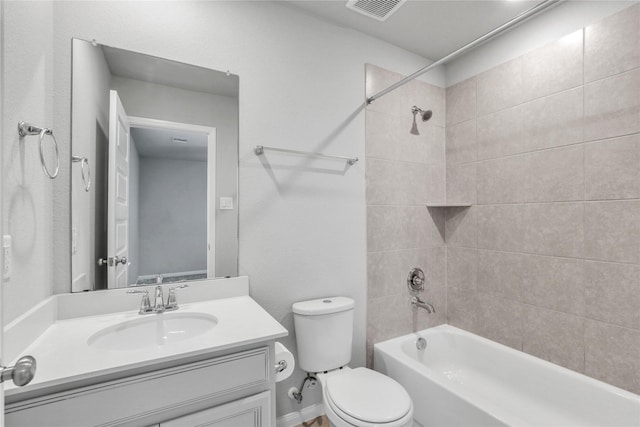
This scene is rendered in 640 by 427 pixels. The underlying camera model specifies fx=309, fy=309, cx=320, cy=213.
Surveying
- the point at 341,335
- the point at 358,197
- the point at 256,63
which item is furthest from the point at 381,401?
the point at 256,63

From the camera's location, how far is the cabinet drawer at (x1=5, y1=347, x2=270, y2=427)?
84cm

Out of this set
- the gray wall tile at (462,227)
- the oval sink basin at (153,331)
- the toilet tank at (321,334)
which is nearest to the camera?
the oval sink basin at (153,331)

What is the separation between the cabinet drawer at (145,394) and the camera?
0.84m

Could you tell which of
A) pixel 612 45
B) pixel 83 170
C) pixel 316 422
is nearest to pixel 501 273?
pixel 612 45

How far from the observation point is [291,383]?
1.80 meters

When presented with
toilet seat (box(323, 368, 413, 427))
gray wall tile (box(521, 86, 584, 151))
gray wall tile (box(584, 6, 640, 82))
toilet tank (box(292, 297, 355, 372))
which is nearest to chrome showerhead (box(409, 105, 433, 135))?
gray wall tile (box(521, 86, 584, 151))

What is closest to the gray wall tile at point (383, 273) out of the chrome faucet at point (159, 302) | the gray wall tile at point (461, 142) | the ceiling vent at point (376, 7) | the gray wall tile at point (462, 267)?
the gray wall tile at point (462, 267)

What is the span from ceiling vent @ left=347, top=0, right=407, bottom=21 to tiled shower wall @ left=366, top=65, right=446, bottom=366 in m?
0.34

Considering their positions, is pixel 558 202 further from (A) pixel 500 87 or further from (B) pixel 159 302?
(B) pixel 159 302

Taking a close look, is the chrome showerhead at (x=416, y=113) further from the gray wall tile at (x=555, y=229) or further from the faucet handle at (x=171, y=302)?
the faucet handle at (x=171, y=302)

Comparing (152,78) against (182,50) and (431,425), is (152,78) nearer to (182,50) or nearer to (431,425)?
(182,50)

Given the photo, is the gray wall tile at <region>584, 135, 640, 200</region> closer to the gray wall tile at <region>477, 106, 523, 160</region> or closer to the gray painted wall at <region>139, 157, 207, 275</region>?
the gray wall tile at <region>477, 106, 523, 160</region>

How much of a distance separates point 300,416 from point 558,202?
6.39ft

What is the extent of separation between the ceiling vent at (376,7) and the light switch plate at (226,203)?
1289 millimetres
